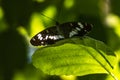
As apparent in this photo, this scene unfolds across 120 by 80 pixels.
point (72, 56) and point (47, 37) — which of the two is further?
point (47, 37)

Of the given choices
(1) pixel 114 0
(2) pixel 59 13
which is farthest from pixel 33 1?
(1) pixel 114 0

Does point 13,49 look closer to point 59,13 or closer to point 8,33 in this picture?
point 8,33

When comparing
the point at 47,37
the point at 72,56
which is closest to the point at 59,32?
the point at 47,37

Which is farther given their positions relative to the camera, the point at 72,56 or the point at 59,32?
the point at 59,32

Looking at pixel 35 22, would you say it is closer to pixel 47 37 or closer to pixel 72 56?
pixel 47 37
